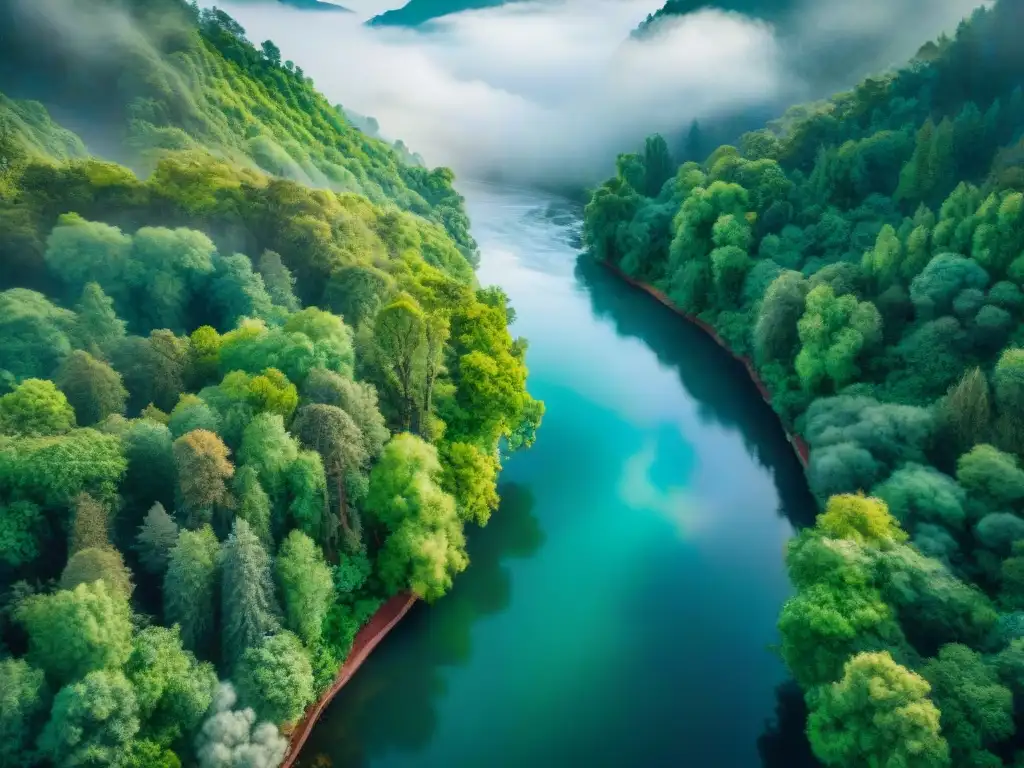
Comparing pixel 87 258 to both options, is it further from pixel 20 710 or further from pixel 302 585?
pixel 20 710

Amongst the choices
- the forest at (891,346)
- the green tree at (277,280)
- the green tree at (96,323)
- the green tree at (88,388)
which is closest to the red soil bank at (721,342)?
the forest at (891,346)

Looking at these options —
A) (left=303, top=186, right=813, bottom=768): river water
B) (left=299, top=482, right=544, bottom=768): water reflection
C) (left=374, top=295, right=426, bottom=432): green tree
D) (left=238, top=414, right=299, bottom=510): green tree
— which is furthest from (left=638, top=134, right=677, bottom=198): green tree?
(left=238, top=414, right=299, bottom=510): green tree

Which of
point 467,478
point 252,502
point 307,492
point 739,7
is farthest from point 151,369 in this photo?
point 739,7

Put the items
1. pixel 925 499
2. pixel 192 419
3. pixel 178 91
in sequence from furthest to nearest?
pixel 178 91 < pixel 925 499 < pixel 192 419

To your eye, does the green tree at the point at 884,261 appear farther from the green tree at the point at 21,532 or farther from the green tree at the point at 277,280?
the green tree at the point at 21,532

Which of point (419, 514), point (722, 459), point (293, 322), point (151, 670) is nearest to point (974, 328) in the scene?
point (722, 459)
